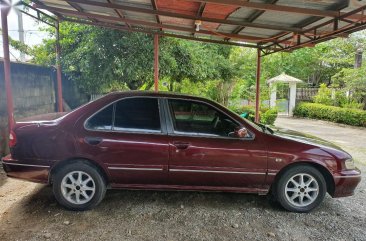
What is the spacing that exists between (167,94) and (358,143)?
26.8 ft

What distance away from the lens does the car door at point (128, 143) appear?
3.54 metres

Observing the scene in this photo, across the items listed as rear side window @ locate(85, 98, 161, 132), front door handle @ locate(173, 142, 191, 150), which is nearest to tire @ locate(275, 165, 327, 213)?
front door handle @ locate(173, 142, 191, 150)

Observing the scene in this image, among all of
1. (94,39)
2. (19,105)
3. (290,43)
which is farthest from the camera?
(94,39)

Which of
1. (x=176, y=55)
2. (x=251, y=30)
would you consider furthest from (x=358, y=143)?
(x=176, y=55)

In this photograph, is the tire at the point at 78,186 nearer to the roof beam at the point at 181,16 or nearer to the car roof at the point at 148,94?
the car roof at the point at 148,94

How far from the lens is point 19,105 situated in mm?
5949

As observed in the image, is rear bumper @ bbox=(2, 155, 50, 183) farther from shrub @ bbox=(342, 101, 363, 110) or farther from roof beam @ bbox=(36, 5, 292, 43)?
shrub @ bbox=(342, 101, 363, 110)

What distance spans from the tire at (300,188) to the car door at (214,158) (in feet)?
0.99

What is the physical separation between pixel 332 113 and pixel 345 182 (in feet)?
40.2

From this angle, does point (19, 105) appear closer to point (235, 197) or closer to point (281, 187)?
point (235, 197)

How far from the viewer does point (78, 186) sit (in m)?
3.57

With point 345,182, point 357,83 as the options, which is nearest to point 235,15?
point 345,182

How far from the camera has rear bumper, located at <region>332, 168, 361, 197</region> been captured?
3.70 meters

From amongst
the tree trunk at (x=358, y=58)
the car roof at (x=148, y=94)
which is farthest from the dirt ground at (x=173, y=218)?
the tree trunk at (x=358, y=58)
